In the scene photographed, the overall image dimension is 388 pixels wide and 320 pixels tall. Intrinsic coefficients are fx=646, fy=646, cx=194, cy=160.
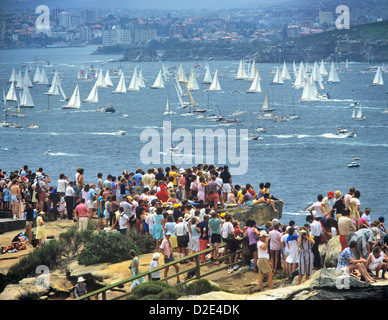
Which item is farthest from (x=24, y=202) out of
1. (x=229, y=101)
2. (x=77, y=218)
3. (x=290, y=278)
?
(x=229, y=101)

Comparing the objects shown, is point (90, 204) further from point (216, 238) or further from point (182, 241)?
→ point (216, 238)

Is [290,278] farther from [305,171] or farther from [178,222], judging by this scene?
[305,171]

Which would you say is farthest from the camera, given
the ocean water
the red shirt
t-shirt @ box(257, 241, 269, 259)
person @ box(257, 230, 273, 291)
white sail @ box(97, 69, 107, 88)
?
white sail @ box(97, 69, 107, 88)

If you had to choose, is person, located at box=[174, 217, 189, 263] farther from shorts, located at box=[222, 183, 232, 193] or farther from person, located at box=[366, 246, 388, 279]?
shorts, located at box=[222, 183, 232, 193]

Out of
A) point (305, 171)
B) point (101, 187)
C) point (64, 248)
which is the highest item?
point (101, 187)

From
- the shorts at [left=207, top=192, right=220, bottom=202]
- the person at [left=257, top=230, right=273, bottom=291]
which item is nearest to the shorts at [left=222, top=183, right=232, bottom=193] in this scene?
the shorts at [left=207, top=192, right=220, bottom=202]

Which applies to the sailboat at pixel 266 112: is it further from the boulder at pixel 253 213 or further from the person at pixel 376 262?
the person at pixel 376 262
